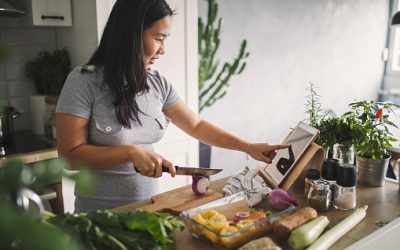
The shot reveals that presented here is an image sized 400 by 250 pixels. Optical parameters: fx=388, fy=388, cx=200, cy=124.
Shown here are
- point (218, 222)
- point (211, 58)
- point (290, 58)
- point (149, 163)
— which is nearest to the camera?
point (218, 222)

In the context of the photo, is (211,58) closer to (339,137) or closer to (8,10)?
(8,10)

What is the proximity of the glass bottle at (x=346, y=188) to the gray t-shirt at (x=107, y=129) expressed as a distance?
0.66 m

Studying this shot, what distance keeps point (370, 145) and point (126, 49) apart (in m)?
0.96

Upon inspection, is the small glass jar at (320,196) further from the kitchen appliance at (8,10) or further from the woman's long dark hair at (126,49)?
the kitchen appliance at (8,10)

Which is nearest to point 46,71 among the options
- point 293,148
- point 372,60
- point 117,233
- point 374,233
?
point 293,148

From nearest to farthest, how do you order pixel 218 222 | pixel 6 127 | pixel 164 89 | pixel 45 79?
1. pixel 218 222
2. pixel 164 89
3. pixel 6 127
4. pixel 45 79

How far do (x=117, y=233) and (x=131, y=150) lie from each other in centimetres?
38

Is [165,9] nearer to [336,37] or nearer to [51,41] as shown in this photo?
[51,41]

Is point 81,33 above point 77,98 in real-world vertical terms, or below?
above

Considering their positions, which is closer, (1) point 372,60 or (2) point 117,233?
(2) point 117,233

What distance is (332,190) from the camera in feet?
4.10

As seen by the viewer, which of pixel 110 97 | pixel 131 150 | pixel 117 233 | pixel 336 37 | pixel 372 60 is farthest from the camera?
pixel 372 60

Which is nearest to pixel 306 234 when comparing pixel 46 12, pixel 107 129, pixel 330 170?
pixel 330 170

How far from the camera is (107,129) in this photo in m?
1.36
